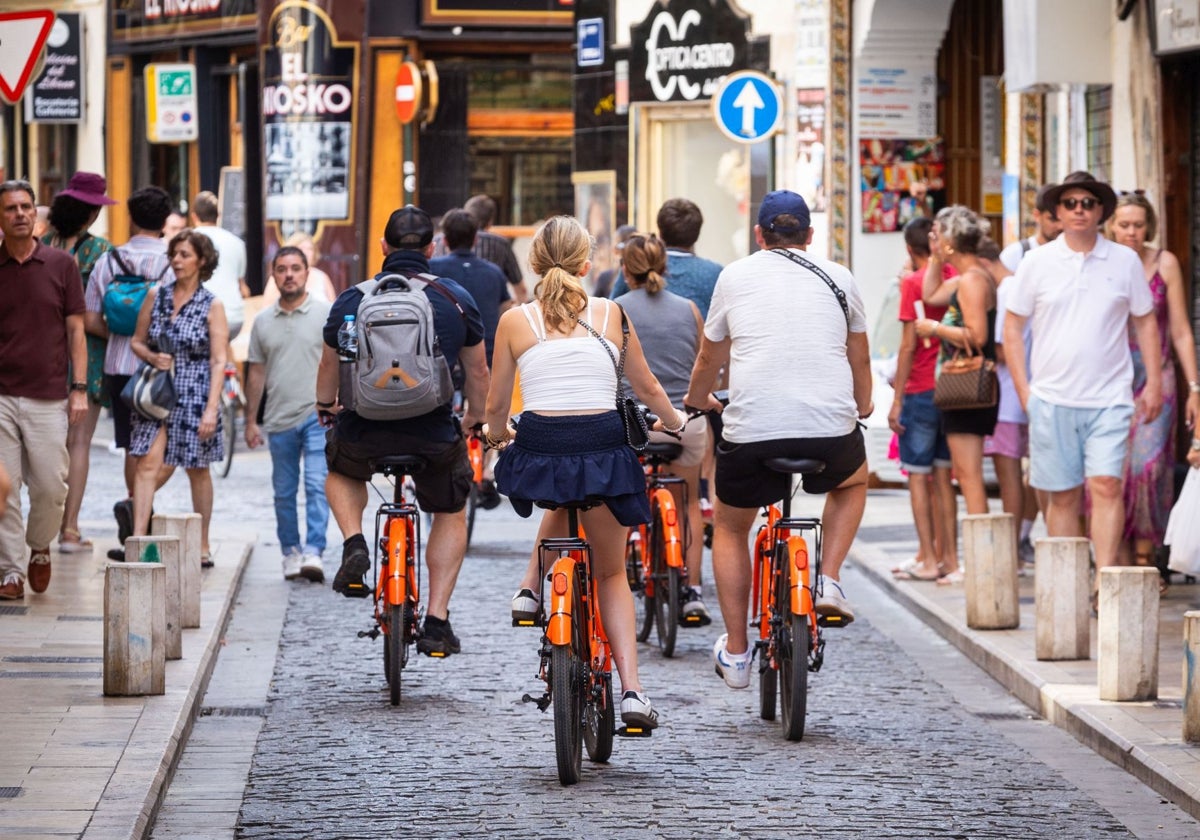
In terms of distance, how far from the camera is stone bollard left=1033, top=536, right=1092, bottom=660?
981 centimetres

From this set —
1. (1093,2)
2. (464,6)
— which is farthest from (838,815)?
(464,6)

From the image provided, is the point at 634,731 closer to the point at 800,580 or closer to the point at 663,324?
→ the point at 800,580

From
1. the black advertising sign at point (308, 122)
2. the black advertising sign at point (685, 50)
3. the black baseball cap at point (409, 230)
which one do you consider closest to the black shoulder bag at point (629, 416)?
the black baseball cap at point (409, 230)

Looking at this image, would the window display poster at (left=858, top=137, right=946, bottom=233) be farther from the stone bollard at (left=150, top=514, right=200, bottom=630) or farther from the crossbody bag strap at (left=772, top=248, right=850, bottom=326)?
the crossbody bag strap at (left=772, top=248, right=850, bottom=326)

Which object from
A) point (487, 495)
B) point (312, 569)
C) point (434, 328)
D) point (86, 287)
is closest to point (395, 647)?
point (434, 328)

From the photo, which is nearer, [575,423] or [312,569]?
[575,423]

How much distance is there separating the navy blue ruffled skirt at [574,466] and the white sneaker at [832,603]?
968 mm

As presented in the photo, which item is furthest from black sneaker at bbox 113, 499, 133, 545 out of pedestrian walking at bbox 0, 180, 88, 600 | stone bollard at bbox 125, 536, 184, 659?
stone bollard at bbox 125, 536, 184, 659

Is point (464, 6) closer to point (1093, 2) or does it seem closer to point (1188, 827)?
point (1093, 2)

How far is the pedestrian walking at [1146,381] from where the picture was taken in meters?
10.9

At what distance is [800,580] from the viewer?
321 inches

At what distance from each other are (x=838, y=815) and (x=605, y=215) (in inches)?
716

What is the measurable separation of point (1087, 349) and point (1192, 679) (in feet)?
9.16

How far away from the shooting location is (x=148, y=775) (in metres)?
7.34
